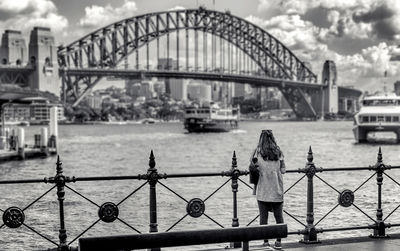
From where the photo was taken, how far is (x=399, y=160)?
43969 mm

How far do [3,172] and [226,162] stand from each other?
16.3 meters

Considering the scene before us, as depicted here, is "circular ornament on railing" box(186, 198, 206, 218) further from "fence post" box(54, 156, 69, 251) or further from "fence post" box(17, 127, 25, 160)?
"fence post" box(17, 127, 25, 160)

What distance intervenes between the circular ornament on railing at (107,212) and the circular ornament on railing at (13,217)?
1.00 metres

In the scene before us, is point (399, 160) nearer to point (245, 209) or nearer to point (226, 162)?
point (226, 162)

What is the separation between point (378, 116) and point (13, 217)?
59359mm

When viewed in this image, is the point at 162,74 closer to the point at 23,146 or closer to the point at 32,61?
the point at 32,61

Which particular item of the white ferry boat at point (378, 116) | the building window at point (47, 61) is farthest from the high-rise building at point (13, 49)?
the white ferry boat at point (378, 116)

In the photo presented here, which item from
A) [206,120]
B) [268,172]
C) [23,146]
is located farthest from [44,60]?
[268,172]

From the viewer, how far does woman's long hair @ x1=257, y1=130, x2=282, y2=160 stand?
8.16m

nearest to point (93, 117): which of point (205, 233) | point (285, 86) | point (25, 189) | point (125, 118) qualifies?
point (125, 118)

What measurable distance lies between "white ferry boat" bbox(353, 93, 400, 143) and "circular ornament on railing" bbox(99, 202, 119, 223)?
58.0 metres

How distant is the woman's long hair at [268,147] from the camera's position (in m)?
8.16

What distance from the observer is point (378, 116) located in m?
63.2

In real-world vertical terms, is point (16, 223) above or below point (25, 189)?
above
